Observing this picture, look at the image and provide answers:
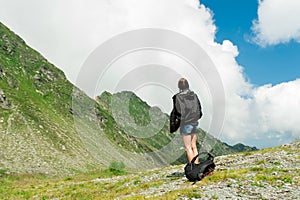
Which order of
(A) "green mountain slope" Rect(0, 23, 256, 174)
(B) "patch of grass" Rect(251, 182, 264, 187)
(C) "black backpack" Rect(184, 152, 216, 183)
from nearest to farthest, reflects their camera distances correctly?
(B) "patch of grass" Rect(251, 182, 264, 187) < (C) "black backpack" Rect(184, 152, 216, 183) < (A) "green mountain slope" Rect(0, 23, 256, 174)

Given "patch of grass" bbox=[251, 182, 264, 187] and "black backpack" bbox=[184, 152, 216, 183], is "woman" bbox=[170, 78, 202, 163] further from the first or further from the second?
"patch of grass" bbox=[251, 182, 264, 187]

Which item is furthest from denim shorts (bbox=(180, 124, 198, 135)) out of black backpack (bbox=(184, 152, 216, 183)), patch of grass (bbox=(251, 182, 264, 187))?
patch of grass (bbox=(251, 182, 264, 187))

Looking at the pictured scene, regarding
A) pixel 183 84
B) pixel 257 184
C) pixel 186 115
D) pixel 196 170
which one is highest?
pixel 183 84

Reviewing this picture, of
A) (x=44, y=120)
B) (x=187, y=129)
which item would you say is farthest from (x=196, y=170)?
(x=44, y=120)

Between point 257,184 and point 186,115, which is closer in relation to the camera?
point 257,184

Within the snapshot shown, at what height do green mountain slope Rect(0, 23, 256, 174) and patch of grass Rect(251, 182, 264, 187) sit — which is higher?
green mountain slope Rect(0, 23, 256, 174)

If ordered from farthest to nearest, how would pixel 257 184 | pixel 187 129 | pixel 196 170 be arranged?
pixel 187 129 → pixel 196 170 → pixel 257 184

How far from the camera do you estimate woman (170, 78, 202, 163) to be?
17.0 m

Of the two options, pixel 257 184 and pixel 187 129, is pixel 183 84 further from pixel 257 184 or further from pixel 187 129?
pixel 257 184

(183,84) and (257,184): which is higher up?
(183,84)

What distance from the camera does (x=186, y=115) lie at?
1702cm

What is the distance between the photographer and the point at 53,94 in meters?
166

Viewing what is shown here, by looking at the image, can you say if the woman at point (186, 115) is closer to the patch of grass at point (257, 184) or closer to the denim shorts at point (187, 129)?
the denim shorts at point (187, 129)

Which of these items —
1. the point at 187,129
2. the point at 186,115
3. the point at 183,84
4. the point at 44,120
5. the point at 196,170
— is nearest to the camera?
the point at 196,170
